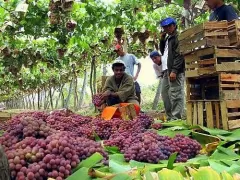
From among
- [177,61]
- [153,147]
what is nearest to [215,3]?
[177,61]

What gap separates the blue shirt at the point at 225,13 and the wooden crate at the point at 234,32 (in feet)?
1.69

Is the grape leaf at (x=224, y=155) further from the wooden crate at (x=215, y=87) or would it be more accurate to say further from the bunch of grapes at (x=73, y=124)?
the bunch of grapes at (x=73, y=124)

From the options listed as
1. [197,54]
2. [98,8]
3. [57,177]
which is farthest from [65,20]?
[57,177]

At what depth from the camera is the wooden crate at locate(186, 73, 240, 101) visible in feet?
12.1

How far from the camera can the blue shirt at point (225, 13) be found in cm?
429

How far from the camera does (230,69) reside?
3.74 metres

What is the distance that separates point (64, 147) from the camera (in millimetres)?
2186

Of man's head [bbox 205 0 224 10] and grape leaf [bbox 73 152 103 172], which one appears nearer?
grape leaf [bbox 73 152 103 172]

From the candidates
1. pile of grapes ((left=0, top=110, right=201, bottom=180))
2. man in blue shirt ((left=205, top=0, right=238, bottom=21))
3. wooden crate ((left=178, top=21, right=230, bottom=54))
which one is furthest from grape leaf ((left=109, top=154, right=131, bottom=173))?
man in blue shirt ((left=205, top=0, right=238, bottom=21))

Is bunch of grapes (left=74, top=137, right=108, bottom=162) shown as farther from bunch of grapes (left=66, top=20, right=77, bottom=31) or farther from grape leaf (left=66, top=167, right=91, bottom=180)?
bunch of grapes (left=66, top=20, right=77, bottom=31)

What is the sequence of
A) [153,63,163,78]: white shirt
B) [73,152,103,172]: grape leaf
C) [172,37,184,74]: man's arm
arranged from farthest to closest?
[153,63,163,78]: white shirt
[172,37,184,74]: man's arm
[73,152,103,172]: grape leaf

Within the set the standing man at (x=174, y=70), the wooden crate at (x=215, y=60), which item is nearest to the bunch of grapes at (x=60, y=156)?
the wooden crate at (x=215, y=60)

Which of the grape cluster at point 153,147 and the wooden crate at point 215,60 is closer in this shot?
the grape cluster at point 153,147

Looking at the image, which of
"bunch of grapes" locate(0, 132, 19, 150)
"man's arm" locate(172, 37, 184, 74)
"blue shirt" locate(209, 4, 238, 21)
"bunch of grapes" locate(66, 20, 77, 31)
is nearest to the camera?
"bunch of grapes" locate(0, 132, 19, 150)
